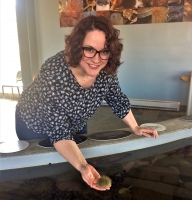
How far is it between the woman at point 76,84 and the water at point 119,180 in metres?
0.12

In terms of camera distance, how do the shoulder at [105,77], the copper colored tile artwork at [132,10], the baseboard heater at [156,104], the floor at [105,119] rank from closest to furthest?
the shoulder at [105,77] < the floor at [105,119] < the copper colored tile artwork at [132,10] < the baseboard heater at [156,104]

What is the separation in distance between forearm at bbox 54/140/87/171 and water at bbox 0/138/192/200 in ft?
0.36

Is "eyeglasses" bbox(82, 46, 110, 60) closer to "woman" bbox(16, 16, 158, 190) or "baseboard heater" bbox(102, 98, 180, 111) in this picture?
"woman" bbox(16, 16, 158, 190)

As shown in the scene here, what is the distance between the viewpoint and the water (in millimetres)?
816

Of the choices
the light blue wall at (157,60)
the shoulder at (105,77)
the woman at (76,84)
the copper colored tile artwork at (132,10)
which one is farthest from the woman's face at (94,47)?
the light blue wall at (157,60)

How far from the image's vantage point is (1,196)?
0.81 m

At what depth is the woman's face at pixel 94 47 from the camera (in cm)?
84

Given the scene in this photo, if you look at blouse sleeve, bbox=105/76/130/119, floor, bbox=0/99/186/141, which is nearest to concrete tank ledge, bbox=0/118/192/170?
blouse sleeve, bbox=105/76/130/119

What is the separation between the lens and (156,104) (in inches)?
130

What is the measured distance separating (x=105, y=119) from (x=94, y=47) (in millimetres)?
2193

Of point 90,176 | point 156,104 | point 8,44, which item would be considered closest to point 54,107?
point 90,176

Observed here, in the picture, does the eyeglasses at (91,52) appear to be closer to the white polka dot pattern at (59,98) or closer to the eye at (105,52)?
the eye at (105,52)

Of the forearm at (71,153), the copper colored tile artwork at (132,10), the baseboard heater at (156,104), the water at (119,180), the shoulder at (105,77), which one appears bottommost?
the baseboard heater at (156,104)

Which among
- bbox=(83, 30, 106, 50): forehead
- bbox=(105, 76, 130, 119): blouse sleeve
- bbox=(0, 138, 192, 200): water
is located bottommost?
bbox=(0, 138, 192, 200): water
